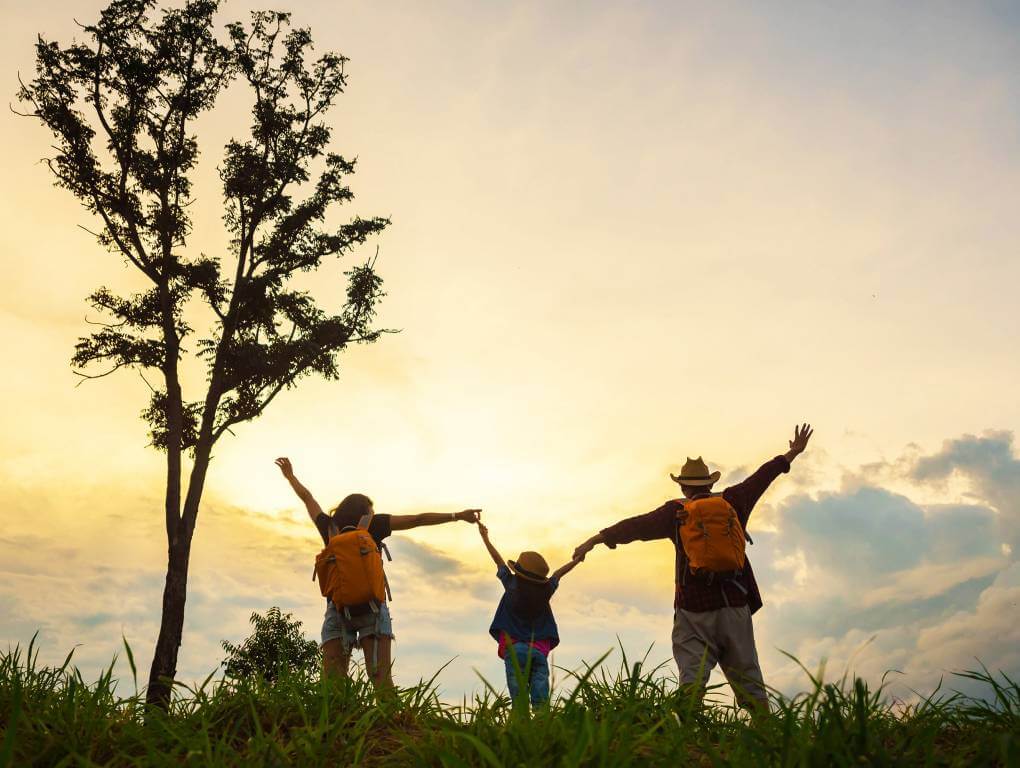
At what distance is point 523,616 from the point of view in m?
8.55

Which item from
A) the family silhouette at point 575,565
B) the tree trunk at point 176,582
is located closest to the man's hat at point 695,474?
the family silhouette at point 575,565

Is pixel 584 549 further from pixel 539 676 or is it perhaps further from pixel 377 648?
pixel 377 648

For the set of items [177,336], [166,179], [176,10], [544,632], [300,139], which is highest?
[176,10]

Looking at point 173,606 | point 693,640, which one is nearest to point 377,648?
point 693,640

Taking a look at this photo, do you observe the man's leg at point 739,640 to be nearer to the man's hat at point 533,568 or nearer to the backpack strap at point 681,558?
the backpack strap at point 681,558

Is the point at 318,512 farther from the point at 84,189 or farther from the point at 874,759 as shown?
the point at 84,189

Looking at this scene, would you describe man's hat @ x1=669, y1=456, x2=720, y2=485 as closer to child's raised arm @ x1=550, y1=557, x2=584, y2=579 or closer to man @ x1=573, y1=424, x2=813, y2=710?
man @ x1=573, y1=424, x2=813, y2=710

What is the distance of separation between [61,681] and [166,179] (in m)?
14.8

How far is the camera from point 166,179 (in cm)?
1777

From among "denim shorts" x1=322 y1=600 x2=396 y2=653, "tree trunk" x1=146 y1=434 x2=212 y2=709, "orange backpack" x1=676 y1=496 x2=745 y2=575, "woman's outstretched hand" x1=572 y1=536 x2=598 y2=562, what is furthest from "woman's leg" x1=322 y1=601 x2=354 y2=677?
"tree trunk" x1=146 y1=434 x2=212 y2=709

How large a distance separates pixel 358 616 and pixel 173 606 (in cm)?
917

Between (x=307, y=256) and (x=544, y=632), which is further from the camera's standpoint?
(x=307, y=256)

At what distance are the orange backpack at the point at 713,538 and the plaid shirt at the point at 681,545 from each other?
0.49 ft

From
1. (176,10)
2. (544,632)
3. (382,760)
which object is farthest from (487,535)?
(176,10)
